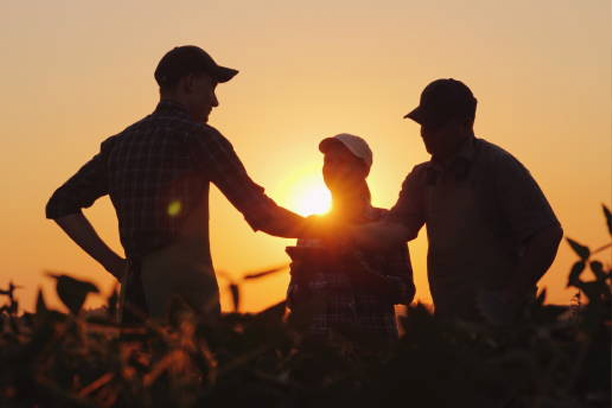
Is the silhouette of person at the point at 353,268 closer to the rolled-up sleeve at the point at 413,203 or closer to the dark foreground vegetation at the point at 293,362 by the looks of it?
the rolled-up sleeve at the point at 413,203

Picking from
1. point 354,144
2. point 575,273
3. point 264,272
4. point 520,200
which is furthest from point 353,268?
point 264,272

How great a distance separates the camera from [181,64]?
5.72m

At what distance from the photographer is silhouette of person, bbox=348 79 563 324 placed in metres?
4.81

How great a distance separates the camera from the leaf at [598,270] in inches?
59.6

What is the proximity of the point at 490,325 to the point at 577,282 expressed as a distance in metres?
0.27

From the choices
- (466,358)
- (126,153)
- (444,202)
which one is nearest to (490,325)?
(466,358)

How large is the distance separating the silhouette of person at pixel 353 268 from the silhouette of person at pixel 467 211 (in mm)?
1824

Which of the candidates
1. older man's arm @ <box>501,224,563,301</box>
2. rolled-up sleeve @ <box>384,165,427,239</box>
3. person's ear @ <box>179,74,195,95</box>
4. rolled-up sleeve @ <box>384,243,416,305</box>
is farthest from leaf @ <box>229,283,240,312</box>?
rolled-up sleeve @ <box>384,243,416,305</box>

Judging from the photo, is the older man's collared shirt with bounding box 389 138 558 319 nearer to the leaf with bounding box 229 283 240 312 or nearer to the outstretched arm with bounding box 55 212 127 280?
the outstretched arm with bounding box 55 212 127 280

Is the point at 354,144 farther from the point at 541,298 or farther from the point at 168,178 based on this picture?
the point at 541,298

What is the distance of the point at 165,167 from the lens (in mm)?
5297

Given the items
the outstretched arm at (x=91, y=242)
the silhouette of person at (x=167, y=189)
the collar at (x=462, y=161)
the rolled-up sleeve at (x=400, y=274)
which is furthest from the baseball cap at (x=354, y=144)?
the outstretched arm at (x=91, y=242)

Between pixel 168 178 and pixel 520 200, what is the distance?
1943 mm

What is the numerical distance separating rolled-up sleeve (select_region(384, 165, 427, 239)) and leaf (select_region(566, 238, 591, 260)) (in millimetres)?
3886
